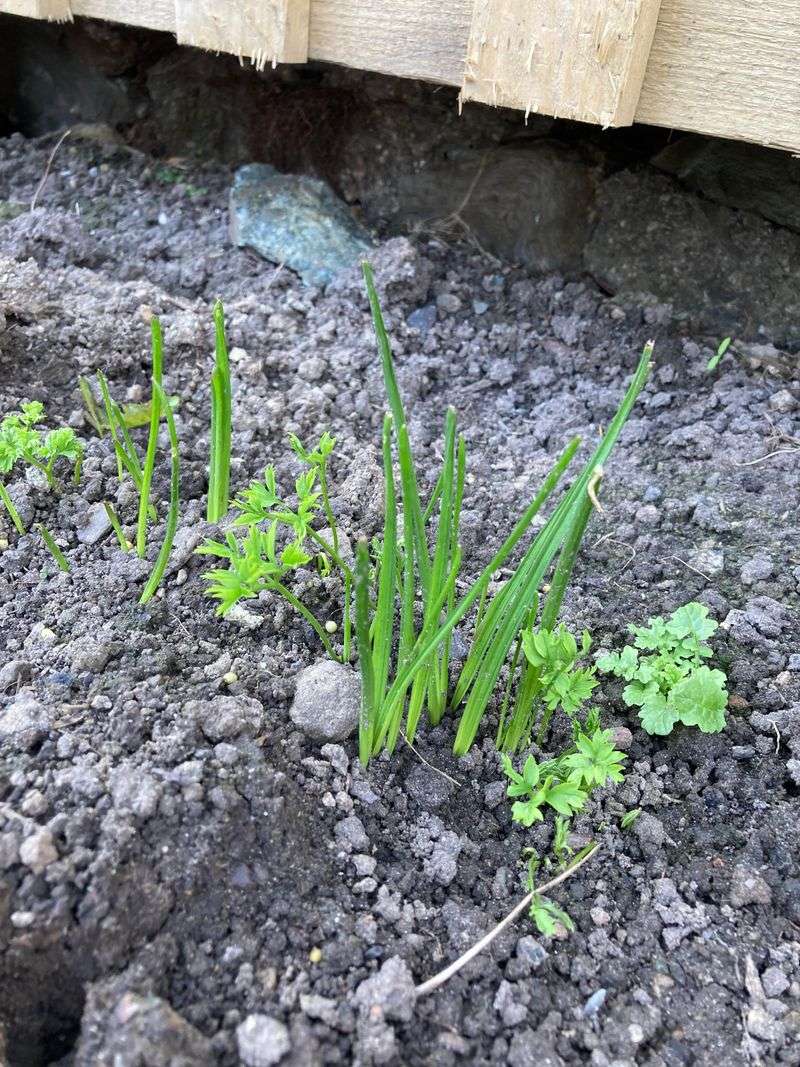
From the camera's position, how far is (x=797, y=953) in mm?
1220

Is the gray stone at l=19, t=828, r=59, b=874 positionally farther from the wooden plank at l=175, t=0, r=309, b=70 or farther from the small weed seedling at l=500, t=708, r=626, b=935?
the wooden plank at l=175, t=0, r=309, b=70

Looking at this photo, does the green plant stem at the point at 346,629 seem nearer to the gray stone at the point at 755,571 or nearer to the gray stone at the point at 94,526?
the gray stone at the point at 94,526

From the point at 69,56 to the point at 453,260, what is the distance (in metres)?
1.54

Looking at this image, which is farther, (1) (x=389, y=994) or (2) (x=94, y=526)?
(2) (x=94, y=526)

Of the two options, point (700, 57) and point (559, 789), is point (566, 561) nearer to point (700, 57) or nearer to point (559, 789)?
point (559, 789)

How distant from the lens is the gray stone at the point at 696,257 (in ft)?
7.50

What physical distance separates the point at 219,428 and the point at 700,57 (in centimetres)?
121

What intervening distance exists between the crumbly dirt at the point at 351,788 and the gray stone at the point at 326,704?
Answer: 0.02m

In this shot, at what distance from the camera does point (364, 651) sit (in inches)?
46.6

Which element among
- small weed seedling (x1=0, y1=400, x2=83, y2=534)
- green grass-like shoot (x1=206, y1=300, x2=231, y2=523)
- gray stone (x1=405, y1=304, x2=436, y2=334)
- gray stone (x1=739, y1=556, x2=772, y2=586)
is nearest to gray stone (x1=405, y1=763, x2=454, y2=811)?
green grass-like shoot (x1=206, y1=300, x2=231, y2=523)

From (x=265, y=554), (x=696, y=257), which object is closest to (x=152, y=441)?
(x=265, y=554)

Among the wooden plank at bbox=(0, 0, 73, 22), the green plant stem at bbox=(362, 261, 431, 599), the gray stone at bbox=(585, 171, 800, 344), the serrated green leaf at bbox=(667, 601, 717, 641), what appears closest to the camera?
the green plant stem at bbox=(362, 261, 431, 599)

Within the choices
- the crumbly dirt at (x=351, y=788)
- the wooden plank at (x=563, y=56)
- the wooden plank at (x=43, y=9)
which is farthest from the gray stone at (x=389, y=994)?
the wooden plank at (x=43, y=9)

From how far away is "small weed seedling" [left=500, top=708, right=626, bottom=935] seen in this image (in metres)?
1.24
